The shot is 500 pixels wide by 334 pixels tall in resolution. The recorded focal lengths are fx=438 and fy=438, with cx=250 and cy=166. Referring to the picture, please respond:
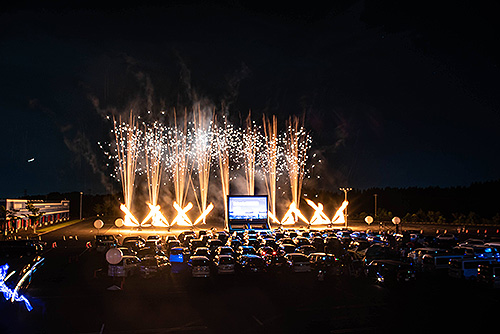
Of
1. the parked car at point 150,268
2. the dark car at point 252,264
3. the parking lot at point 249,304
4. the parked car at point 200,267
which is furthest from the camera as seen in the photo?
the dark car at point 252,264

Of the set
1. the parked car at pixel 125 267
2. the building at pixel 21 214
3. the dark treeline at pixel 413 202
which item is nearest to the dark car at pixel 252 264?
the parked car at pixel 125 267

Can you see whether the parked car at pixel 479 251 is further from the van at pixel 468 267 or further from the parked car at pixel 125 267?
the parked car at pixel 125 267

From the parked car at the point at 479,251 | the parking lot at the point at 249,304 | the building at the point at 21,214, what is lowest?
the parking lot at the point at 249,304

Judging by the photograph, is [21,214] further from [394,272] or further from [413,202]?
[413,202]

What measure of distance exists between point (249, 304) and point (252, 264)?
8539 millimetres

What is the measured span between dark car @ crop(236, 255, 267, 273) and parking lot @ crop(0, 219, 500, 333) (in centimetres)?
43

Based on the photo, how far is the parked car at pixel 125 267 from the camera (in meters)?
23.2

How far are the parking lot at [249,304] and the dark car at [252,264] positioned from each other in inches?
16.9

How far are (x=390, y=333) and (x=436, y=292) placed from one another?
8.17 metres

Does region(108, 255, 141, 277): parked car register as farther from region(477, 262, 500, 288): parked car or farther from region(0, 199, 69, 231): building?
region(0, 199, 69, 231): building

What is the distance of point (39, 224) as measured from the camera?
2817 inches

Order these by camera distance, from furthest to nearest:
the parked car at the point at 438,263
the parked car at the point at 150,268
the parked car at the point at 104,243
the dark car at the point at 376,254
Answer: the parked car at the point at 104,243 → the dark car at the point at 376,254 → the parked car at the point at 438,263 → the parked car at the point at 150,268

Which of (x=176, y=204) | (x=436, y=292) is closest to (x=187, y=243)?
(x=176, y=204)

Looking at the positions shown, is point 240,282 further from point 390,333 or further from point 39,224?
point 39,224
